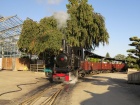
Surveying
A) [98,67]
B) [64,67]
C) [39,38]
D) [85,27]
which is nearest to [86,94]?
[64,67]

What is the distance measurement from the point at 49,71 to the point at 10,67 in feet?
32.6

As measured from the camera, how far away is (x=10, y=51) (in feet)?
141

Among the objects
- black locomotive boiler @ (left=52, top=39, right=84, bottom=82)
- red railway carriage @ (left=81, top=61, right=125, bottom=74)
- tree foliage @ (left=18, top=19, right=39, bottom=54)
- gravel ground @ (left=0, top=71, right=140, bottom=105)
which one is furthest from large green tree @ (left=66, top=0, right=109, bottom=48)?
gravel ground @ (left=0, top=71, right=140, bottom=105)

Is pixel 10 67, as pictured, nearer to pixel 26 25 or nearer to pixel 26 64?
pixel 26 64

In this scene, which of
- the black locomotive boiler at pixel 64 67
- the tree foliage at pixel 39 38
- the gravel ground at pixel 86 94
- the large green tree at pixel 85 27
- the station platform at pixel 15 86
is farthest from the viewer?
the large green tree at pixel 85 27

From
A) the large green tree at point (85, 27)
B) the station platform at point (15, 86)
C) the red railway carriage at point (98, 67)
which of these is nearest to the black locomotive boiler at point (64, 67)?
the station platform at point (15, 86)

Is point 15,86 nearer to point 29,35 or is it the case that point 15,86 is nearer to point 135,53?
point 29,35

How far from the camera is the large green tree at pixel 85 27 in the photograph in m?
34.3

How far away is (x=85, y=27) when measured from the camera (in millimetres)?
35031

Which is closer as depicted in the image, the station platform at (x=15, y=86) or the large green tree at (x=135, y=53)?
the station platform at (x=15, y=86)

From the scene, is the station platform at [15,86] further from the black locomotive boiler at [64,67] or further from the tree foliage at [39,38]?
the tree foliage at [39,38]

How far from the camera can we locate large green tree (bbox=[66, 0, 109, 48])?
34.3m

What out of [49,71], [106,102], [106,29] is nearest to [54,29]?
[49,71]

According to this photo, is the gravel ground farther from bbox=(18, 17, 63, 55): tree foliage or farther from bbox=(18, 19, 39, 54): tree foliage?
bbox=(18, 19, 39, 54): tree foliage
